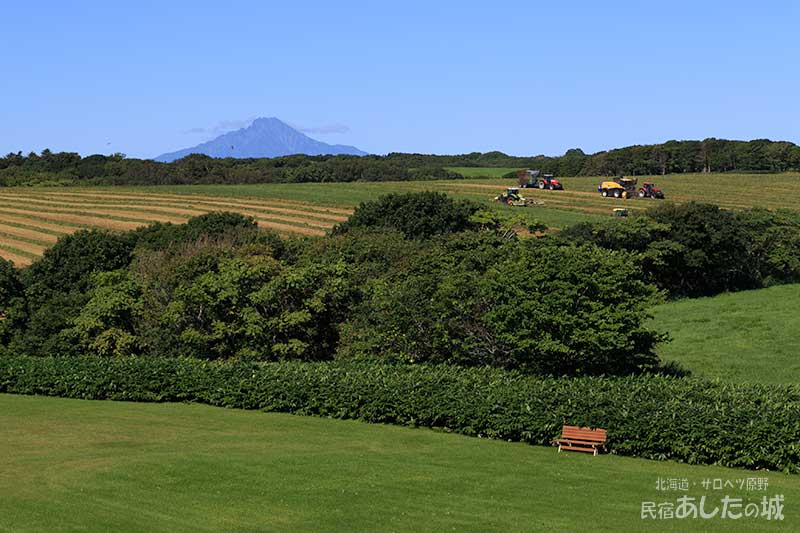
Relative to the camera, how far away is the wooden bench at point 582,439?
2694cm

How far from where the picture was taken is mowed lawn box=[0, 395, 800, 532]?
755 inches

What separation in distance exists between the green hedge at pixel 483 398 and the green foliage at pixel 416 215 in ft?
101

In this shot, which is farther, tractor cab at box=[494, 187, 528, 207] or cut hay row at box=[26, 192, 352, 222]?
tractor cab at box=[494, 187, 528, 207]

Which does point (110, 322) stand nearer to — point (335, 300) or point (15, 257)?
point (335, 300)

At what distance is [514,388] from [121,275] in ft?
91.3

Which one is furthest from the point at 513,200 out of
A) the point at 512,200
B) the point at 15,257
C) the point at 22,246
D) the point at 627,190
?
the point at 15,257

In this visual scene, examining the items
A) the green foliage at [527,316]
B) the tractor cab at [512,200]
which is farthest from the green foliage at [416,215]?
the green foliage at [527,316]

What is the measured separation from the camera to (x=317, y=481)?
22.7m

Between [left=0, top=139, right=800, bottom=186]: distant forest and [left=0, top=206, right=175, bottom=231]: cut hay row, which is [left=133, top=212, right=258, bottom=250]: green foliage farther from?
[left=0, top=139, right=800, bottom=186]: distant forest

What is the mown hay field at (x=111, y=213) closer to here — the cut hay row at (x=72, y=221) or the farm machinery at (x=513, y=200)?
the cut hay row at (x=72, y=221)

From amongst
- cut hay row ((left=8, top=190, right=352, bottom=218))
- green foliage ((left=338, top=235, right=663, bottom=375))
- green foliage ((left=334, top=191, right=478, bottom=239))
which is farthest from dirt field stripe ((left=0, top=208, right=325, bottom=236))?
green foliage ((left=338, top=235, right=663, bottom=375))

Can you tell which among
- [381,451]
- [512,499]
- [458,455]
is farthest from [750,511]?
[381,451]

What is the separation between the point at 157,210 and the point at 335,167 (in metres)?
58.8

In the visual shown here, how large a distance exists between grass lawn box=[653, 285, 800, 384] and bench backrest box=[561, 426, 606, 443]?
1652cm
